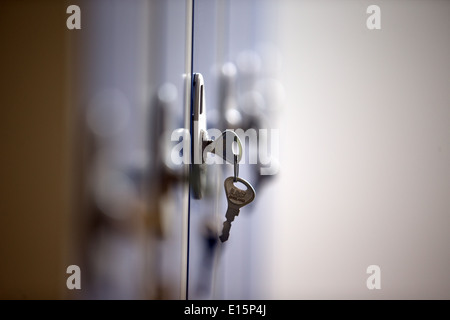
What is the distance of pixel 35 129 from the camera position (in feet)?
2.31

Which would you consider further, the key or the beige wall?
the beige wall

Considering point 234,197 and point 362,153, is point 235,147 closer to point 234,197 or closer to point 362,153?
point 234,197

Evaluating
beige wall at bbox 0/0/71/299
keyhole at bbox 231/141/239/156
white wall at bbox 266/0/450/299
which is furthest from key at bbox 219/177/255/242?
beige wall at bbox 0/0/71/299

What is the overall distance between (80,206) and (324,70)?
2.32ft

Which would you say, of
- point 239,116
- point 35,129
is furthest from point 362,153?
point 35,129

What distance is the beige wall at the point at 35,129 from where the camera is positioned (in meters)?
0.70

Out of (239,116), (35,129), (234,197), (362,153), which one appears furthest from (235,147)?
(35,129)

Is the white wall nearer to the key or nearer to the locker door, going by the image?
the locker door

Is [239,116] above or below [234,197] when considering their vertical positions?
above

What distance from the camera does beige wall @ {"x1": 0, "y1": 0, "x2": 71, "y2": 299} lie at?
0.70 m

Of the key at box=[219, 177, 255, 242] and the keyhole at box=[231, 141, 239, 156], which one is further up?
the keyhole at box=[231, 141, 239, 156]

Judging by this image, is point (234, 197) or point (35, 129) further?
point (35, 129)

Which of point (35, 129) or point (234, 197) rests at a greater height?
point (35, 129)

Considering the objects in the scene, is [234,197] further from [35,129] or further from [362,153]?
[35,129]
